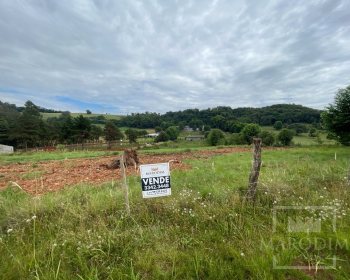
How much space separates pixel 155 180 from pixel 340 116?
17684 millimetres

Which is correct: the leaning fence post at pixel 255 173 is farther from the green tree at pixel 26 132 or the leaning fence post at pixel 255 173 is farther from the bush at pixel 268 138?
the green tree at pixel 26 132

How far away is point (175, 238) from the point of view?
3311mm

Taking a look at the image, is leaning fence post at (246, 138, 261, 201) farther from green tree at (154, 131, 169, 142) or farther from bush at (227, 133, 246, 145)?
green tree at (154, 131, 169, 142)

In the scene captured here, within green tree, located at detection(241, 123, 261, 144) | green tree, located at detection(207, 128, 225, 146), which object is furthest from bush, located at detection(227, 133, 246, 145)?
green tree, located at detection(207, 128, 225, 146)

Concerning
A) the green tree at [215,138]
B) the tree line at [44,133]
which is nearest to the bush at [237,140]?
the green tree at [215,138]

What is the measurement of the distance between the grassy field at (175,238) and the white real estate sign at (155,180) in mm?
268

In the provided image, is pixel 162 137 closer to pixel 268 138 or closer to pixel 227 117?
pixel 268 138

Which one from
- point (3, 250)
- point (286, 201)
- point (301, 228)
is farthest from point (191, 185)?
point (3, 250)

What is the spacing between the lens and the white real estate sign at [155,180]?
13.5 ft

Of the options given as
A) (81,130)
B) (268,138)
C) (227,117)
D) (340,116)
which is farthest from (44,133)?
(227,117)

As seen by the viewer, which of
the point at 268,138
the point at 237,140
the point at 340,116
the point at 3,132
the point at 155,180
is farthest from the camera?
the point at 3,132

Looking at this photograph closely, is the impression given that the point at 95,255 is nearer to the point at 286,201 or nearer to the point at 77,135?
the point at 286,201

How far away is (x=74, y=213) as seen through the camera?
3.88 meters

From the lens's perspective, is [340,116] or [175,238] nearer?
[175,238]
